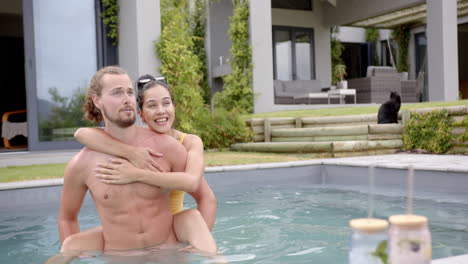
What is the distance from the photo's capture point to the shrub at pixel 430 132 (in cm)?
771

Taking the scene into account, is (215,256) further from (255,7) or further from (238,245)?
(255,7)

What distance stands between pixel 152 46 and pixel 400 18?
1113 centimetres

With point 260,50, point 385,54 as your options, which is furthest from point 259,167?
point 385,54

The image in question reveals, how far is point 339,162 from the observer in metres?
6.43

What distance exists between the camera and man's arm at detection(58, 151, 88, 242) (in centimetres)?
234

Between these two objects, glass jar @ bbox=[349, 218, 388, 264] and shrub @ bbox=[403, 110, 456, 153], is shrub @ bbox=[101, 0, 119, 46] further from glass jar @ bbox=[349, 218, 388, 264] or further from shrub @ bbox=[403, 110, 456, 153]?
glass jar @ bbox=[349, 218, 388, 264]

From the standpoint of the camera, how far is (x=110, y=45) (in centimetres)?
980

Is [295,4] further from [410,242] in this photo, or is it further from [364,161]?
[410,242]

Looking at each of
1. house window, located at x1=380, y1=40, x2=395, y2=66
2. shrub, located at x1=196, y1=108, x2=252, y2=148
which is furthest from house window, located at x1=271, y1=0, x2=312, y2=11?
shrub, located at x1=196, y1=108, x2=252, y2=148

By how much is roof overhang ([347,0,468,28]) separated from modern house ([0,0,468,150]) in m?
0.04

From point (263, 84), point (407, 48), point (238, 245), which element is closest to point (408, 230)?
point (238, 245)

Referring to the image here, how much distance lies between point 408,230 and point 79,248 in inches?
74.2

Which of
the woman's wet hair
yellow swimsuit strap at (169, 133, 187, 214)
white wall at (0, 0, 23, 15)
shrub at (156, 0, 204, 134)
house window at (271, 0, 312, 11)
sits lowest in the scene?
yellow swimsuit strap at (169, 133, 187, 214)

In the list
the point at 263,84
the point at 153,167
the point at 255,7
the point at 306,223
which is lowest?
the point at 306,223
